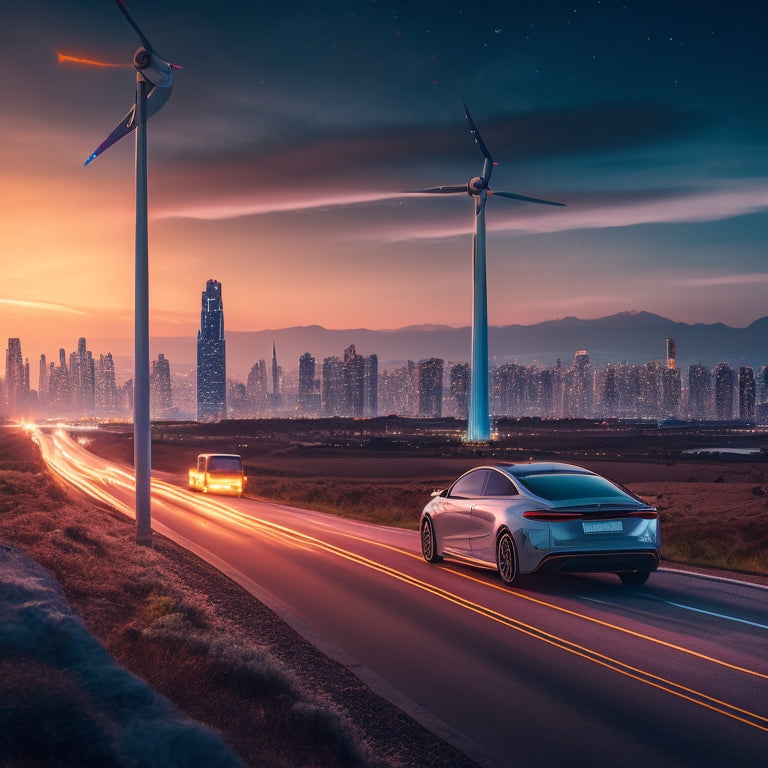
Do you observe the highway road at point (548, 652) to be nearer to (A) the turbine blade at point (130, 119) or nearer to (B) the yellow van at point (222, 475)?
(A) the turbine blade at point (130, 119)

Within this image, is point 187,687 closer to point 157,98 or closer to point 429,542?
point 429,542

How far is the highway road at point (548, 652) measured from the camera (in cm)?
661

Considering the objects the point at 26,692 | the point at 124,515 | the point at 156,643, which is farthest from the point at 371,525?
the point at 26,692

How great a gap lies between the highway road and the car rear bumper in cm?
41

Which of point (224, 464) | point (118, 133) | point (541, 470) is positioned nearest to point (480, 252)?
point (224, 464)

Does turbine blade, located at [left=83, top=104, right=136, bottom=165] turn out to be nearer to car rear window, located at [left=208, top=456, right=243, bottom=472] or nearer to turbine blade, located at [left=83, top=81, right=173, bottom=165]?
turbine blade, located at [left=83, top=81, right=173, bottom=165]

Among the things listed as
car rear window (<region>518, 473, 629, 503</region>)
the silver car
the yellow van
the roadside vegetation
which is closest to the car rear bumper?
the silver car

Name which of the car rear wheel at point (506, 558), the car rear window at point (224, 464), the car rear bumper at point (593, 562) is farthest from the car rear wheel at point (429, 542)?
the car rear window at point (224, 464)

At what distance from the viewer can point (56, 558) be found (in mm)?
12680

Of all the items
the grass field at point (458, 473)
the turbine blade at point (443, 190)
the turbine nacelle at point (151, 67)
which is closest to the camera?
the turbine nacelle at point (151, 67)

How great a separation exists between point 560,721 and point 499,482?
6964mm

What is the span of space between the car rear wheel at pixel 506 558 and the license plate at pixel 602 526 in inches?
43.0

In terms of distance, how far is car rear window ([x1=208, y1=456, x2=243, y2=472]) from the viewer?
40.1 metres

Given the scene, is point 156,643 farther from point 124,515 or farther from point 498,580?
point 124,515
